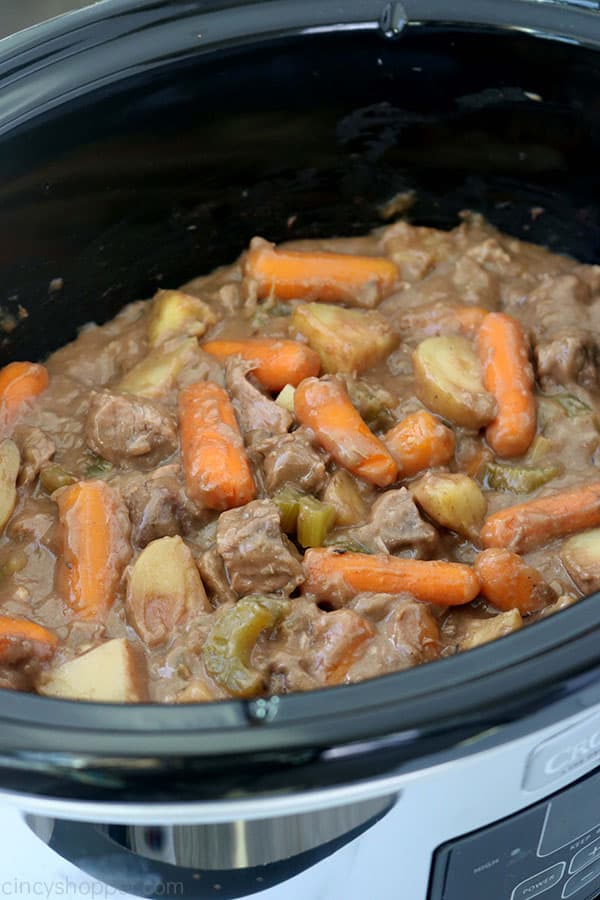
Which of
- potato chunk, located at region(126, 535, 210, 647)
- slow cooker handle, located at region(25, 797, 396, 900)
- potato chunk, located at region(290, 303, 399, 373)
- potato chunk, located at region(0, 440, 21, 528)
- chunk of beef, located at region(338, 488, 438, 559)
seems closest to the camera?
slow cooker handle, located at region(25, 797, 396, 900)

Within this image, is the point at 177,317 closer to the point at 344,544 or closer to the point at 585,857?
the point at 344,544

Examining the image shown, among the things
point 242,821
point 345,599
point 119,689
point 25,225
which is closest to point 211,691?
point 119,689

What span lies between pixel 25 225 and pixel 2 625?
835mm

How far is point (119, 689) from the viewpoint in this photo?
5.32 ft

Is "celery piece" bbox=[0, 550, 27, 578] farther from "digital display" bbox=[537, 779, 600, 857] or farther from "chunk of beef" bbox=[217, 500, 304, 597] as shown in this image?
"digital display" bbox=[537, 779, 600, 857]

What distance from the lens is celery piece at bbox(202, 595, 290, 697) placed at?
164 centimetres

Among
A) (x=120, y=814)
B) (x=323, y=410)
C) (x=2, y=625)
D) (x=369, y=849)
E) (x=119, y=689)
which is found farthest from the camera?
(x=323, y=410)

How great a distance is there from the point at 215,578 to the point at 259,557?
10cm

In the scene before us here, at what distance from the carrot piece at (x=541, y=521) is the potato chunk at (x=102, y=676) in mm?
683

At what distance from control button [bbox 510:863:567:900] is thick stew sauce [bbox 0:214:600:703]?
1.15 ft

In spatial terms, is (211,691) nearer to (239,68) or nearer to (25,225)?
(25,225)

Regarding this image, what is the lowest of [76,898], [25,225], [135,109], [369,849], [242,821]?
[76,898]

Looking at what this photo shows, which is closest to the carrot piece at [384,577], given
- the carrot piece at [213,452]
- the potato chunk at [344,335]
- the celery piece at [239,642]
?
the celery piece at [239,642]

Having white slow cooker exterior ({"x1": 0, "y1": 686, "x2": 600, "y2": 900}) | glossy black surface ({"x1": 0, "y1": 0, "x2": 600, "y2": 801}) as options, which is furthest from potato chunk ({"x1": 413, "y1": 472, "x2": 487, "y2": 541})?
glossy black surface ({"x1": 0, "y1": 0, "x2": 600, "y2": 801})
